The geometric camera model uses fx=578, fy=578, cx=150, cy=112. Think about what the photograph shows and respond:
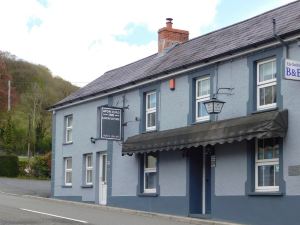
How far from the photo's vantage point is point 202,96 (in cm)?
1914

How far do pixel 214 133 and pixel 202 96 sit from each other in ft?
8.12

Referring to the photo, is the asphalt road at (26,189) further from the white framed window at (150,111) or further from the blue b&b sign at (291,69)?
the blue b&b sign at (291,69)

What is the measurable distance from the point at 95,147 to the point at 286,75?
12876 mm

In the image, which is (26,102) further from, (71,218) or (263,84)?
(263,84)

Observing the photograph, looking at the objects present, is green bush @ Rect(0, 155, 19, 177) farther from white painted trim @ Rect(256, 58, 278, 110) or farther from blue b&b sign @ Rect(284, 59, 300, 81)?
blue b&b sign @ Rect(284, 59, 300, 81)

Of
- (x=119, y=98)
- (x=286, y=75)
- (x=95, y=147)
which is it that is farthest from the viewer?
(x=95, y=147)

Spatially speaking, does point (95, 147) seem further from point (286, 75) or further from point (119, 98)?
point (286, 75)

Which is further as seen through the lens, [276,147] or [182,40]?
[182,40]

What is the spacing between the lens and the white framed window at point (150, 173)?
2125 cm

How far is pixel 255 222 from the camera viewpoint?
16141 mm

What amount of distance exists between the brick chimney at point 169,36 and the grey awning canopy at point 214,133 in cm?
540

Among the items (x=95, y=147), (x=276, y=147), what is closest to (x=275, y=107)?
(x=276, y=147)

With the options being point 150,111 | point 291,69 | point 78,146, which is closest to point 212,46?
point 150,111

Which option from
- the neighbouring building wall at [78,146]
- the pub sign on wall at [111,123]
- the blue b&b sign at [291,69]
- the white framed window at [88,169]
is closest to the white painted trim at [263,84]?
the blue b&b sign at [291,69]
